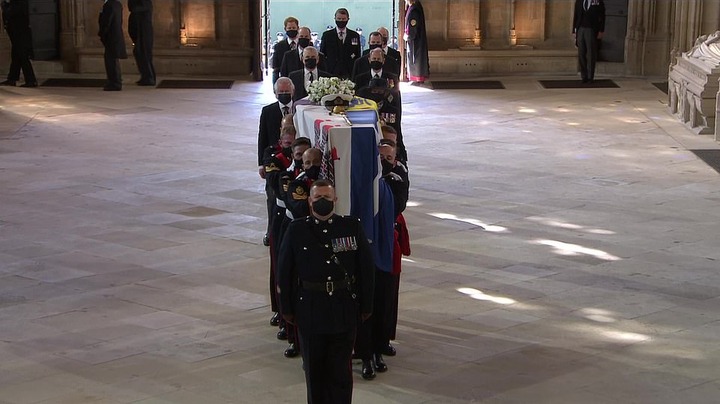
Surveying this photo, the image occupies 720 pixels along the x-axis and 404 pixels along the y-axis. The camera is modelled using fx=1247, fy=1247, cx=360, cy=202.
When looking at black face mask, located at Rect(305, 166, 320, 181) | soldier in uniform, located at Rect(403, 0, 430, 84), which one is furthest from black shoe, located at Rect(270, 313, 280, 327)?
soldier in uniform, located at Rect(403, 0, 430, 84)

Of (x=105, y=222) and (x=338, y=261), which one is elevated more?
(x=338, y=261)

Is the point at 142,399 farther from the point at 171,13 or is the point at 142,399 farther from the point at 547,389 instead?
the point at 171,13

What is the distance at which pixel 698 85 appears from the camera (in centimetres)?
1736

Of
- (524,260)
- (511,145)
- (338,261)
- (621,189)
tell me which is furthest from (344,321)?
(511,145)

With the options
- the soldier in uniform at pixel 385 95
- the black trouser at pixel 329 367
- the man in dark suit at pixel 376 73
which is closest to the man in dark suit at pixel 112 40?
the man in dark suit at pixel 376 73

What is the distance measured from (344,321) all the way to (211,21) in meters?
19.0

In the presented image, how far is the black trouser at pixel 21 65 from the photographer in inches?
896

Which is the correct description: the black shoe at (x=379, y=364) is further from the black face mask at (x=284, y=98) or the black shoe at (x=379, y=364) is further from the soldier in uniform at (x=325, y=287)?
the black face mask at (x=284, y=98)

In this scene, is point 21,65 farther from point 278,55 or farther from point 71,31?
point 278,55

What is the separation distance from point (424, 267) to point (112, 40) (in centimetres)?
1377

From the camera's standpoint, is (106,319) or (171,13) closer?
(106,319)

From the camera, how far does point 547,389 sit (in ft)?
24.8

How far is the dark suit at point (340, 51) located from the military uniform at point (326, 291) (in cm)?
921

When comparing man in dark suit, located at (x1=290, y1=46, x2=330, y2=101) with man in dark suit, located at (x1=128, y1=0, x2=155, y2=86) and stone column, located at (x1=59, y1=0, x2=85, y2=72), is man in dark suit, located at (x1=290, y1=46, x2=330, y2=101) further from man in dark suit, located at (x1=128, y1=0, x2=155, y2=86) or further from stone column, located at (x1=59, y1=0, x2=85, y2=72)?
stone column, located at (x1=59, y1=0, x2=85, y2=72)
